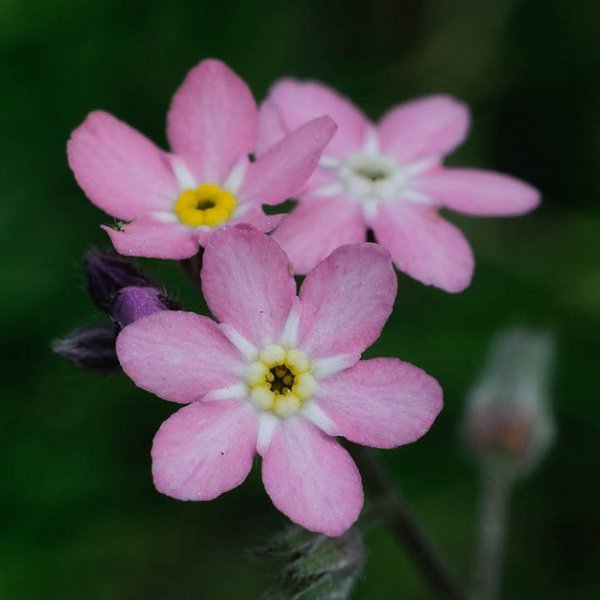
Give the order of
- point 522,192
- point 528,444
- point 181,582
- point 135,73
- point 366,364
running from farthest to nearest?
point 135,73, point 181,582, point 528,444, point 522,192, point 366,364

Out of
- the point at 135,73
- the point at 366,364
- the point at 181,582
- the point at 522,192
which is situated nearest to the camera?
the point at 366,364

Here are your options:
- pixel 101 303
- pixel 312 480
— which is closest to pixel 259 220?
pixel 101 303

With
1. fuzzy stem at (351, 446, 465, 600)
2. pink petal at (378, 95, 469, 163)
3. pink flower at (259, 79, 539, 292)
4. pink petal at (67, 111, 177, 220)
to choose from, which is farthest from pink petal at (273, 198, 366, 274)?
fuzzy stem at (351, 446, 465, 600)

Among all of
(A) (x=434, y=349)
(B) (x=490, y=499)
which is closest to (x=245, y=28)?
(A) (x=434, y=349)

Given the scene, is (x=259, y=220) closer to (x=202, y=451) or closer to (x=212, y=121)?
(x=212, y=121)

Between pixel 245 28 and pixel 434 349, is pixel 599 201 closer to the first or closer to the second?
pixel 434 349

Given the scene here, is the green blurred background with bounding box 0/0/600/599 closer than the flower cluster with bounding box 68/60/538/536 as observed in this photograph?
No

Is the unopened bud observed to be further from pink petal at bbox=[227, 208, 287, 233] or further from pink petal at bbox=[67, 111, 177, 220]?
pink petal at bbox=[67, 111, 177, 220]
